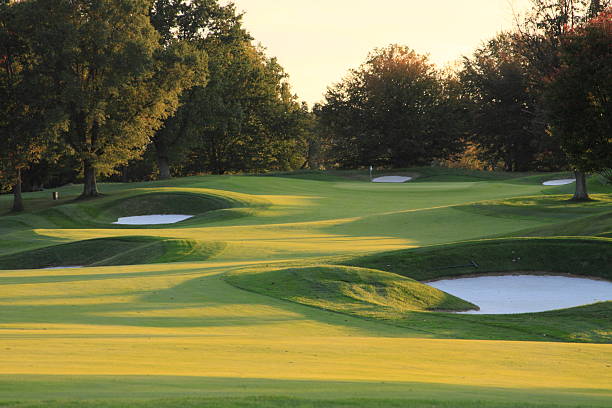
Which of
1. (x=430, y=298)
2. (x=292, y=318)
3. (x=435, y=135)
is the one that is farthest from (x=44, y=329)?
(x=435, y=135)

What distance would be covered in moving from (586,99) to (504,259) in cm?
801

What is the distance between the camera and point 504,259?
70.3 ft

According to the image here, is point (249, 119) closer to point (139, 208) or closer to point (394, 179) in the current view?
point (394, 179)

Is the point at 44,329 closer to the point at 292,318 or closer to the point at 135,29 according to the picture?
the point at 292,318

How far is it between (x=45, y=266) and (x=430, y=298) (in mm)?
15753

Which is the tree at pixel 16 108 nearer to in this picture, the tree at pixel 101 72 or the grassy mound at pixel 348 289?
the tree at pixel 101 72

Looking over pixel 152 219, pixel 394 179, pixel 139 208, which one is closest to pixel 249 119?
pixel 394 179

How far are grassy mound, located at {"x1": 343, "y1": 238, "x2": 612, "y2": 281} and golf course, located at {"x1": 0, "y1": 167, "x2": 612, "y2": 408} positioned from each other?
0.18 ft

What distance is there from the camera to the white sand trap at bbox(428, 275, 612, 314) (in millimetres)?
17844

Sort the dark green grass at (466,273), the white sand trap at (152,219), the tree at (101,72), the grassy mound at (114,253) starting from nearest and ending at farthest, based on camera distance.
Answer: the dark green grass at (466,273), the grassy mound at (114,253), the white sand trap at (152,219), the tree at (101,72)

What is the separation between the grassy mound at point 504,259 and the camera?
20547mm

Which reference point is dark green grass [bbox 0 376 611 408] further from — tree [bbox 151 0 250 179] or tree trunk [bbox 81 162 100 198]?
tree [bbox 151 0 250 179]

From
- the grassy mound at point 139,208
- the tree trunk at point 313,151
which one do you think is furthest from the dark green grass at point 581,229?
the tree trunk at point 313,151

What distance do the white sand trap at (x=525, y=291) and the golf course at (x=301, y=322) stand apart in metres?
0.41
